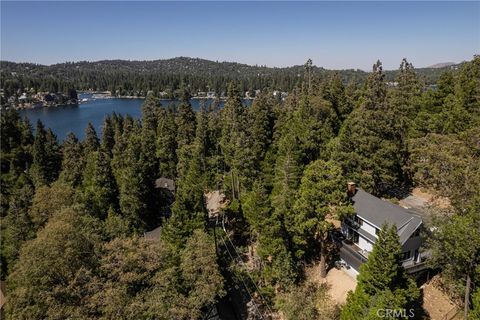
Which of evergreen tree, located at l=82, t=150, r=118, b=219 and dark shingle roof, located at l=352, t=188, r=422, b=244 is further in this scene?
evergreen tree, located at l=82, t=150, r=118, b=219

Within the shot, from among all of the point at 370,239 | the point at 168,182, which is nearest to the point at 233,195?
the point at 168,182

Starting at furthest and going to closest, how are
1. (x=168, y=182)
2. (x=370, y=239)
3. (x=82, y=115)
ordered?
1. (x=82, y=115)
2. (x=168, y=182)
3. (x=370, y=239)

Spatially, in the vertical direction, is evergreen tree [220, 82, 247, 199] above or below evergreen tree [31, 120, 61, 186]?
above

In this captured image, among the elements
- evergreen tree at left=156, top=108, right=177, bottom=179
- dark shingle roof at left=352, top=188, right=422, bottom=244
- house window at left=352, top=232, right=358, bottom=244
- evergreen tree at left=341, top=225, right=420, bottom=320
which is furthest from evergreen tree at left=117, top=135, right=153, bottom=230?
evergreen tree at left=341, top=225, right=420, bottom=320

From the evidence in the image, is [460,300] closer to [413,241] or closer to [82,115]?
[413,241]

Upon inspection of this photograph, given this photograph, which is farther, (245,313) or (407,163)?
(407,163)

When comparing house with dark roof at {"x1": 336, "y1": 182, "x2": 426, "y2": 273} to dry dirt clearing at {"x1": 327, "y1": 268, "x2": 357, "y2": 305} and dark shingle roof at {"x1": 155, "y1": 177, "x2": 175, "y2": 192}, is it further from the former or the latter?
dark shingle roof at {"x1": 155, "y1": 177, "x2": 175, "y2": 192}

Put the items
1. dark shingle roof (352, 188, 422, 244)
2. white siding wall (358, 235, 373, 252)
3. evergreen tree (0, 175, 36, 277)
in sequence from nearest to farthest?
dark shingle roof (352, 188, 422, 244), white siding wall (358, 235, 373, 252), evergreen tree (0, 175, 36, 277)

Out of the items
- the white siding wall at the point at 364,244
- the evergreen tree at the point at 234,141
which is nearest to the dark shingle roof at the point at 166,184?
the evergreen tree at the point at 234,141
